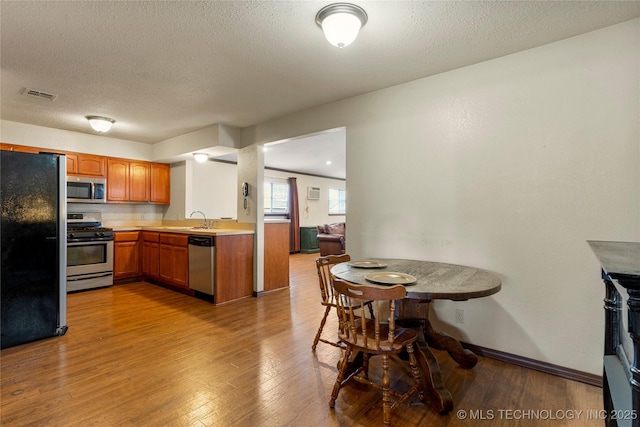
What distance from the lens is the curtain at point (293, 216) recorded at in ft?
28.6

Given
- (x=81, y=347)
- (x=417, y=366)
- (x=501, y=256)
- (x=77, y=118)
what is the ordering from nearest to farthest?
(x=417, y=366) < (x=501, y=256) < (x=81, y=347) < (x=77, y=118)

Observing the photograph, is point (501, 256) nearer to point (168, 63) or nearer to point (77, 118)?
point (168, 63)

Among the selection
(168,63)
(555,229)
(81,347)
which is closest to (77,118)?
(168,63)

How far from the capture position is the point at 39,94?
3.23 m

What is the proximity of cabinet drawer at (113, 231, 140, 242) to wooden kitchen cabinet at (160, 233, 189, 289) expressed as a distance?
757 millimetres

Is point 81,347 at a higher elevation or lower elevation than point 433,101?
lower

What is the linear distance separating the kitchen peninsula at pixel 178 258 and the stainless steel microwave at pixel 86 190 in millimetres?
596

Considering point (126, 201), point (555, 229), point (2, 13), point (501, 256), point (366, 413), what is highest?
point (2, 13)

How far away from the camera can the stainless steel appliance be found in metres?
4.40

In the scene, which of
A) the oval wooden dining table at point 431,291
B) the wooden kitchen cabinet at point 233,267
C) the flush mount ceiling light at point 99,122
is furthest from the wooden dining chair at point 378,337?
the flush mount ceiling light at point 99,122

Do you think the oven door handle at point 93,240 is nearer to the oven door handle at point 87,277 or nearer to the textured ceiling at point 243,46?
the oven door handle at point 87,277

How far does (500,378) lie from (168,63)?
3.61 meters

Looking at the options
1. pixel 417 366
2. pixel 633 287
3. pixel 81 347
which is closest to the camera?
pixel 633 287

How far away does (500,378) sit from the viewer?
86.4 inches
